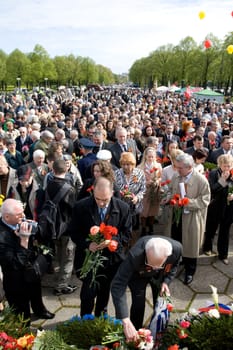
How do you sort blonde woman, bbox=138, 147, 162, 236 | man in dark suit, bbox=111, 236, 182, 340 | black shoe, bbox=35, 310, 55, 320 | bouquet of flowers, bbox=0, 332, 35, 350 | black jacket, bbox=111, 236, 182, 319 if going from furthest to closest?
blonde woman, bbox=138, 147, 162, 236
black shoe, bbox=35, 310, 55, 320
black jacket, bbox=111, 236, 182, 319
man in dark suit, bbox=111, 236, 182, 340
bouquet of flowers, bbox=0, 332, 35, 350

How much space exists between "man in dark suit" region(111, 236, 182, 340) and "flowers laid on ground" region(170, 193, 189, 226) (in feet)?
4.19

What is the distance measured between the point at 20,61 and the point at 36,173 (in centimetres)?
6010

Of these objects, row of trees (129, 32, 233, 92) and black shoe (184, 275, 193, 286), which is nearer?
black shoe (184, 275, 193, 286)

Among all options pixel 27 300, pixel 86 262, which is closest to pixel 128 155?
pixel 86 262

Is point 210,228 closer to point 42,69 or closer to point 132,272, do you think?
point 132,272

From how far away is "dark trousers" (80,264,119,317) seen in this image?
3574 mm

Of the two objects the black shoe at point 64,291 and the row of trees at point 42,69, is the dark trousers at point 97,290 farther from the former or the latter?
the row of trees at point 42,69

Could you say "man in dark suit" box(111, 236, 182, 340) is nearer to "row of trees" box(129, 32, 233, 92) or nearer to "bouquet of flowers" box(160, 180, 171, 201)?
"bouquet of flowers" box(160, 180, 171, 201)

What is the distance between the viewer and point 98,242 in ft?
10.5

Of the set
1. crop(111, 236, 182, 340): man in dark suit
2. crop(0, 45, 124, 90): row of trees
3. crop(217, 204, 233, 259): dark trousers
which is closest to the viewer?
crop(111, 236, 182, 340): man in dark suit

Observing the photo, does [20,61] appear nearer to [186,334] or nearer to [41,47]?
[41,47]

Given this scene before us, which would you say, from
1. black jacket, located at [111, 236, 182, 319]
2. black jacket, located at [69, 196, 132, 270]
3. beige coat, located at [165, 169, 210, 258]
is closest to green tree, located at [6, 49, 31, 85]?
beige coat, located at [165, 169, 210, 258]

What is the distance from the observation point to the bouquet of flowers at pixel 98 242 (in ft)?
10.2

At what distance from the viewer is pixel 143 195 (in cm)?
527
